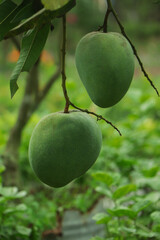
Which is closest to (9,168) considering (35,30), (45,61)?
(35,30)

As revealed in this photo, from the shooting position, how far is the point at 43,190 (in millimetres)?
1433

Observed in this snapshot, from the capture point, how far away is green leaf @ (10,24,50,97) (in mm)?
558

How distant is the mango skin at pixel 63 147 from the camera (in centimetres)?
49

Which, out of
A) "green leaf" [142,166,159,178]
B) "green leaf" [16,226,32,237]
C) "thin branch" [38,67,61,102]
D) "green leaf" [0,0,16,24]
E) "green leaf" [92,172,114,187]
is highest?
"green leaf" [0,0,16,24]

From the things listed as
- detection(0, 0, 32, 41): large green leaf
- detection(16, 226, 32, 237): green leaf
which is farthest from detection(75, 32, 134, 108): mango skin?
detection(16, 226, 32, 237): green leaf

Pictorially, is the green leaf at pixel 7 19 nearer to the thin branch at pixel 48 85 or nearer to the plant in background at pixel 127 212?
the plant in background at pixel 127 212

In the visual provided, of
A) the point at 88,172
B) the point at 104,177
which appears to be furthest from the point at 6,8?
the point at 88,172

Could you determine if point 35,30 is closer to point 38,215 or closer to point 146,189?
point 38,215

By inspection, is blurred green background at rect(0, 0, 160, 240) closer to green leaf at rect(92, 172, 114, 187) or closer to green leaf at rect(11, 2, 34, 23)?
green leaf at rect(92, 172, 114, 187)

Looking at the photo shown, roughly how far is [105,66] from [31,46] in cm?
13

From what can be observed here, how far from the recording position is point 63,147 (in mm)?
489

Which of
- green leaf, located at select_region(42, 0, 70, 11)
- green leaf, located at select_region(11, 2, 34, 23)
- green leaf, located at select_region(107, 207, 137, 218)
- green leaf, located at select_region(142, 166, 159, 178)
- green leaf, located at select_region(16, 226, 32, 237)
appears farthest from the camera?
green leaf, located at select_region(142, 166, 159, 178)

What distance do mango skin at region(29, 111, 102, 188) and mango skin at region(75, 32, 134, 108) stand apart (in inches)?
1.6

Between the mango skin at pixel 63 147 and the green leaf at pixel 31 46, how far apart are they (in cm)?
9
